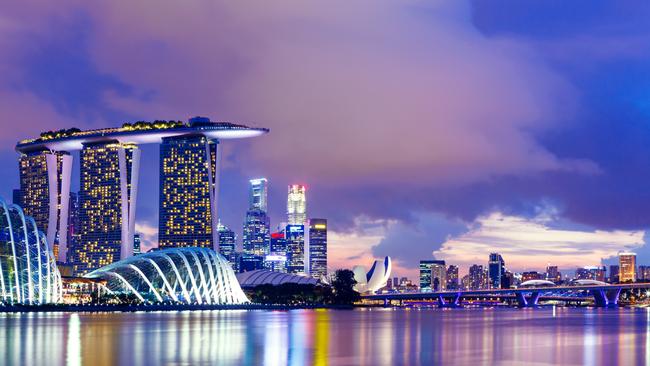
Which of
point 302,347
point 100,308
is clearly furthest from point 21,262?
point 302,347

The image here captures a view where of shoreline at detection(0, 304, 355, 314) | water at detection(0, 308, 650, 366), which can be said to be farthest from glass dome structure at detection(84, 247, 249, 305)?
water at detection(0, 308, 650, 366)

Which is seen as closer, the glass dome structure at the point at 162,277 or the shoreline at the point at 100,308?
the shoreline at the point at 100,308

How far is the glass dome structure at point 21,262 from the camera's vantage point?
479ft

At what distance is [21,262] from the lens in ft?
489

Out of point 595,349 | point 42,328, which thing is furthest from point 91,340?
point 595,349

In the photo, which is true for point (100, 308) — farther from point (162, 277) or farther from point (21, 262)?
point (21, 262)

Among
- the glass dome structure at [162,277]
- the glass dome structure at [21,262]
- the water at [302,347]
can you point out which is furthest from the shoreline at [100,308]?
the water at [302,347]

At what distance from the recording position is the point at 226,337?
82.3 m

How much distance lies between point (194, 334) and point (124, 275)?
10515 cm

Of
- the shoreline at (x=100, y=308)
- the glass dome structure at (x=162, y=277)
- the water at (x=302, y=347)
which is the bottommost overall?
the shoreline at (x=100, y=308)

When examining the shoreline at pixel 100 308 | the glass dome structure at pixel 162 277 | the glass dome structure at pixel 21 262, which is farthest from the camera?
the glass dome structure at pixel 162 277

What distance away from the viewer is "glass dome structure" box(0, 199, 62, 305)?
14588cm

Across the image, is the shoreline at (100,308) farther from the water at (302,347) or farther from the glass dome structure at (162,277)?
the water at (302,347)

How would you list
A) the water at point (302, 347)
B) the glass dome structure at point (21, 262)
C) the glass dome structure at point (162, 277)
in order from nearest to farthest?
the water at point (302, 347)
the glass dome structure at point (21, 262)
the glass dome structure at point (162, 277)
